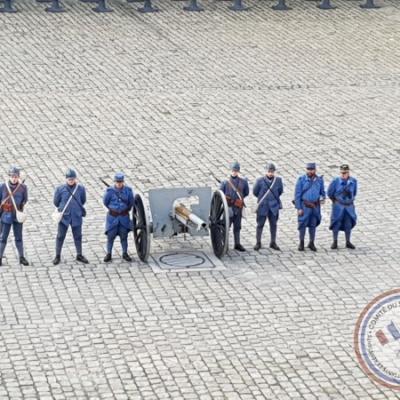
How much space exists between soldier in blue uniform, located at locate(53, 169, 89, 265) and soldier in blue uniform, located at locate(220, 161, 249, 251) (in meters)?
1.80

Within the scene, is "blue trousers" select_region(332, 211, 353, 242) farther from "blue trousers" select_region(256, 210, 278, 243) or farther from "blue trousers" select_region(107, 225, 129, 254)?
"blue trousers" select_region(107, 225, 129, 254)

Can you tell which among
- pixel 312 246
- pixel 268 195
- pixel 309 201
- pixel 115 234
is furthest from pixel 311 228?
pixel 115 234

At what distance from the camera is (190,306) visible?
16.5 m

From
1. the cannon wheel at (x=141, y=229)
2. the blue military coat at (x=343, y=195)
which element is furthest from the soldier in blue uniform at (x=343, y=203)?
the cannon wheel at (x=141, y=229)

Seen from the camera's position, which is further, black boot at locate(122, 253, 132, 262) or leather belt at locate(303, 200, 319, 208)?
leather belt at locate(303, 200, 319, 208)

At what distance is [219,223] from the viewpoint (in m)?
17.9

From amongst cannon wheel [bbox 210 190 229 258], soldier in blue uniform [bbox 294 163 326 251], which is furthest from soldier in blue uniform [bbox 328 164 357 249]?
cannon wheel [bbox 210 190 229 258]

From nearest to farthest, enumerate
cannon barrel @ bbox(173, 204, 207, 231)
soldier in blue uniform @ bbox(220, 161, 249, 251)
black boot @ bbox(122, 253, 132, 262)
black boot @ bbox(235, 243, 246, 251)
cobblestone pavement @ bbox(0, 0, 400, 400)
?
cobblestone pavement @ bbox(0, 0, 400, 400)
cannon barrel @ bbox(173, 204, 207, 231)
black boot @ bbox(122, 253, 132, 262)
soldier in blue uniform @ bbox(220, 161, 249, 251)
black boot @ bbox(235, 243, 246, 251)

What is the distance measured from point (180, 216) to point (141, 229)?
0.50 meters

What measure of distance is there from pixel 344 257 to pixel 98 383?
4790 millimetres

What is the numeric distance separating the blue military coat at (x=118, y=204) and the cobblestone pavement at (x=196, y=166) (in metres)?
0.51

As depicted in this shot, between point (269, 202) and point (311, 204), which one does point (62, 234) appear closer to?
point (269, 202)

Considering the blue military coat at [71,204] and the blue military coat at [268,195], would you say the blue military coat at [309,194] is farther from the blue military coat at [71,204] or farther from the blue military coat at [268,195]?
the blue military coat at [71,204]

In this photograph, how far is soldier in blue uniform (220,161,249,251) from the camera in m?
18.3
